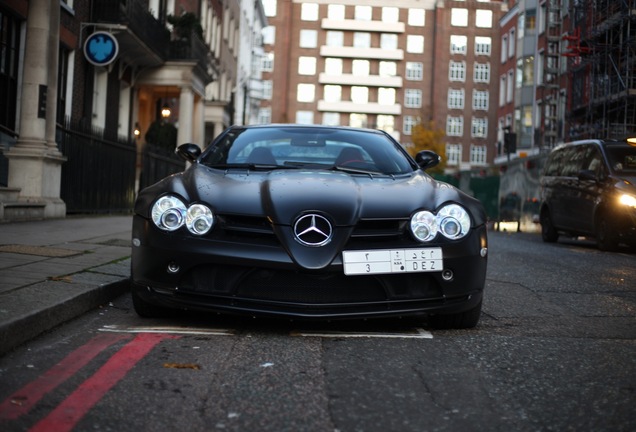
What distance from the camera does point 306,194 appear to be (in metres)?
5.18

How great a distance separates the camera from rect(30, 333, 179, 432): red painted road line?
3207mm

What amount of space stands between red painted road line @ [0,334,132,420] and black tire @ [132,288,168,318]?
45 cm

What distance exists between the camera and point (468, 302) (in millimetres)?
5277

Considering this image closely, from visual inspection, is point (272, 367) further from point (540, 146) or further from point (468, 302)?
point (540, 146)

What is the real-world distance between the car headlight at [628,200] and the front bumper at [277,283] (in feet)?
31.6

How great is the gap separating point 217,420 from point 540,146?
4635 centimetres

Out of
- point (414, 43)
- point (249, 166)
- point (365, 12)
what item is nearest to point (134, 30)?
point (249, 166)

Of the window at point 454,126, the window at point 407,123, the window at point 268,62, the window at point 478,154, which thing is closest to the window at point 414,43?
the window at point 407,123

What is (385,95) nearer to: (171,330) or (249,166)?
(249,166)

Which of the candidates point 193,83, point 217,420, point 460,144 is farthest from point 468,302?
point 460,144

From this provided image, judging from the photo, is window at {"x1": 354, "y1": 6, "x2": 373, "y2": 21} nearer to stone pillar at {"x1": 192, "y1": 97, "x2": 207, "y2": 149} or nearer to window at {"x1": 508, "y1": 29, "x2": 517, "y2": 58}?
window at {"x1": 508, "y1": 29, "x2": 517, "y2": 58}

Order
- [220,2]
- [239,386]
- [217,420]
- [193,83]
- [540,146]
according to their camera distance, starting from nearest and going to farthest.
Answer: [217,420], [239,386], [193,83], [220,2], [540,146]

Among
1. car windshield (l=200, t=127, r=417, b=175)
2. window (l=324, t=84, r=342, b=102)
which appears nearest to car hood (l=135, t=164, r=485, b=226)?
car windshield (l=200, t=127, r=417, b=175)

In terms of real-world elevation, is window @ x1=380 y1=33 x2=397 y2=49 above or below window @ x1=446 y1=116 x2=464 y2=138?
above
